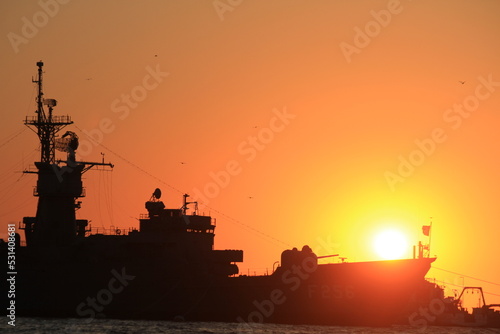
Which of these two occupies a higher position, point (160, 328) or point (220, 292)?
point (220, 292)

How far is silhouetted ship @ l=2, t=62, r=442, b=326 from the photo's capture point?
2450 inches

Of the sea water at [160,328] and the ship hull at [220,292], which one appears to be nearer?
the sea water at [160,328]

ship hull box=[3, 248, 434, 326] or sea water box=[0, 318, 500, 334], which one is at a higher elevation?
ship hull box=[3, 248, 434, 326]

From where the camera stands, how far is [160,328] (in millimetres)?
60188

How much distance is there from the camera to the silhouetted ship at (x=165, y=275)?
6222 cm

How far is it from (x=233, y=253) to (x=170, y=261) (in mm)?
4016

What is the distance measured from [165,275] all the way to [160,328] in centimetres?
542

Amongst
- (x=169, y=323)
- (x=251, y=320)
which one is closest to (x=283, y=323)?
(x=251, y=320)

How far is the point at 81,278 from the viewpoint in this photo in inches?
2611

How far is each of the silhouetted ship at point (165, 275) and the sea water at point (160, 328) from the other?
2.65 feet

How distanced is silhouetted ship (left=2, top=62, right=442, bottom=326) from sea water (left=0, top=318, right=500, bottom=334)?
81 centimetres

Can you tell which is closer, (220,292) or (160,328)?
(160,328)

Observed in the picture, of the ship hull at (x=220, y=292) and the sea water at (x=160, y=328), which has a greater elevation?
the ship hull at (x=220, y=292)

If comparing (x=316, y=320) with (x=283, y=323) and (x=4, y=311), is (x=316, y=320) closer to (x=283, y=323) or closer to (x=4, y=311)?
(x=283, y=323)
